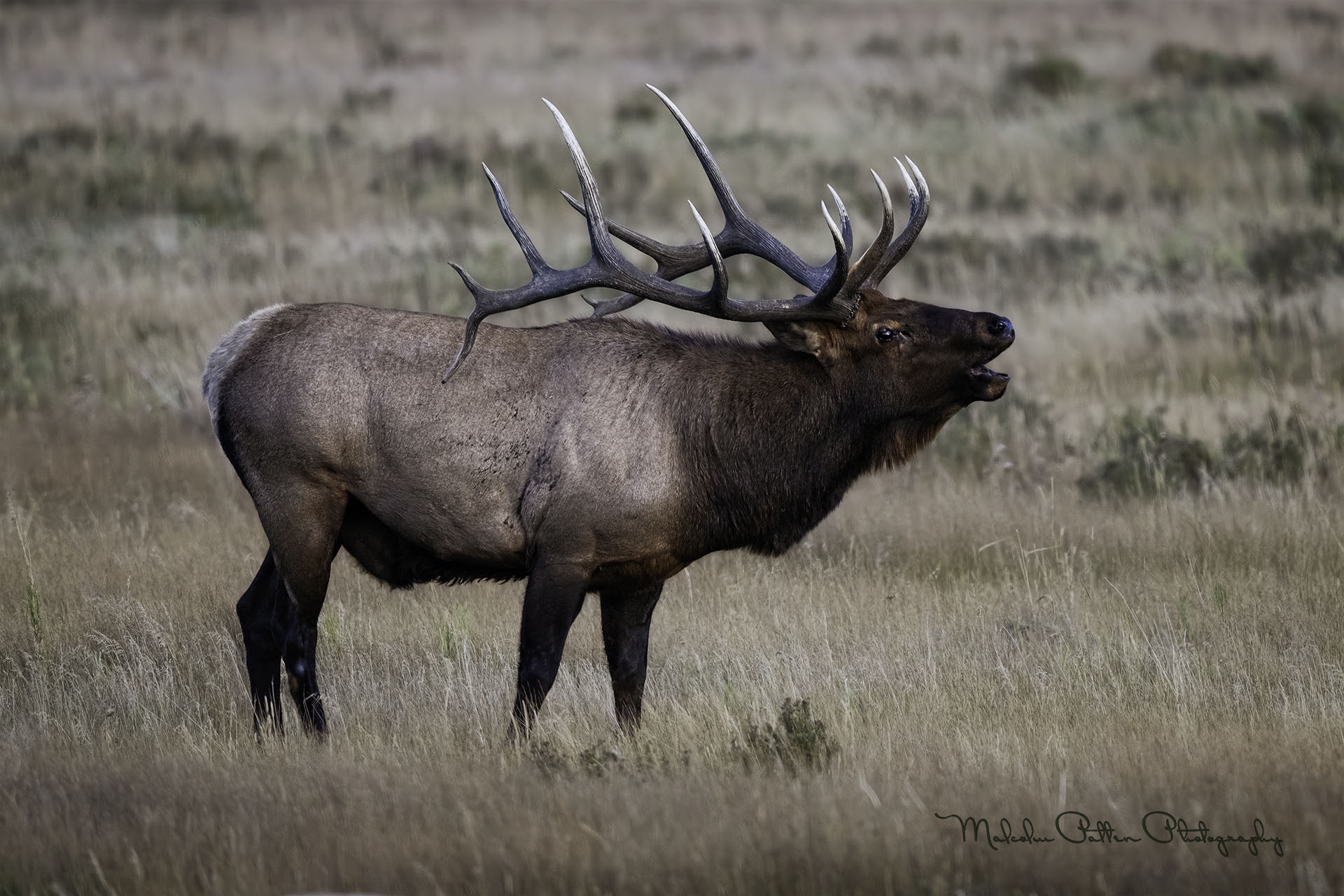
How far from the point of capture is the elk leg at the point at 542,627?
614cm

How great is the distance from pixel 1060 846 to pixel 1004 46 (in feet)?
114

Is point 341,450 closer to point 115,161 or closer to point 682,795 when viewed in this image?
point 682,795

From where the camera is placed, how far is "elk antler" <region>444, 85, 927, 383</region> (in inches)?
250

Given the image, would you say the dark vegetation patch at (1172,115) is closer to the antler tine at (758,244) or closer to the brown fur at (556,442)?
the antler tine at (758,244)

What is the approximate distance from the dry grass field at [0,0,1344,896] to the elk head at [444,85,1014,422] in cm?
130

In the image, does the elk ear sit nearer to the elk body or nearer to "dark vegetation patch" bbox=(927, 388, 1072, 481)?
the elk body

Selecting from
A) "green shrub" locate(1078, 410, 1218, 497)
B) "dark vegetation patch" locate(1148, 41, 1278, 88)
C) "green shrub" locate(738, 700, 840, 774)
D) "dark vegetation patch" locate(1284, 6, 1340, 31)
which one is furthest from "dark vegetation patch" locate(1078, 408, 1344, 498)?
"dark vegetation patch" locate(1284, 6, 1340, 31)

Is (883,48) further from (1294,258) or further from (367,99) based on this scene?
(1294,258)

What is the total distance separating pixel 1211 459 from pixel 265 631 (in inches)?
259

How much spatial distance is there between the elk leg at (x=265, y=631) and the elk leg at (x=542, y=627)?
3.97 feet

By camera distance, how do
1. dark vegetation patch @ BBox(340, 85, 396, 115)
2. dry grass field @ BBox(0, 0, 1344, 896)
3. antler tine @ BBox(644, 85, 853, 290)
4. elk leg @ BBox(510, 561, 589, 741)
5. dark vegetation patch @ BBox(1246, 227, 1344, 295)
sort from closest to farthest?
dry grass field @ BBox(0, 0, 1344, 896), elk leg @ BBox(510, 561, 589, 741), antler tine @ BBox(644, 85, 853, 290), dark vegetation patch @ BBox(1246, 227, 1344, 295), dark vegetation patch @ BBox(340, 85, 396, 115)

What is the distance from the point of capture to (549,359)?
21.3ft

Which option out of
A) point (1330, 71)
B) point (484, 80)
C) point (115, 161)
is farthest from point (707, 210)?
point (1330, 71)

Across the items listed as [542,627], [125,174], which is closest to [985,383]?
[542,627]
